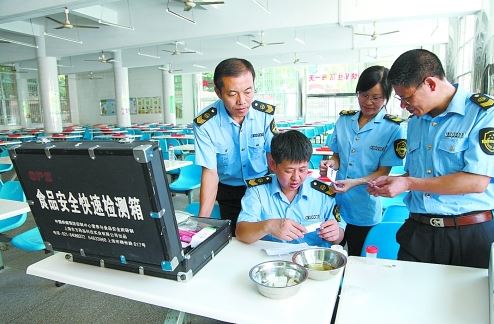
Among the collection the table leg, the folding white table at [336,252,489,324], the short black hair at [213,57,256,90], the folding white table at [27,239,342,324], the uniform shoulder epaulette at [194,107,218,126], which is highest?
the short black hair at [213,57,256,90]

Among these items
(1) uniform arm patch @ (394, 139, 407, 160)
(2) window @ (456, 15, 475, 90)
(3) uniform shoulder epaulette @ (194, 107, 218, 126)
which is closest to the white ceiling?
(2) window @ (456, 15, 475, 90)

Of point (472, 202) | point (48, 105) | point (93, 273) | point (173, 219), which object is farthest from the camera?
point (48, 105)

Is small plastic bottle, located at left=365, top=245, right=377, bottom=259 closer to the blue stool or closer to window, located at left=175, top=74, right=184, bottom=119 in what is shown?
the blue stool

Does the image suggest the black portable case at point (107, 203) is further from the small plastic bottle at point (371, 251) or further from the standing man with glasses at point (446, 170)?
the standing man with glasses at point (446, 170)

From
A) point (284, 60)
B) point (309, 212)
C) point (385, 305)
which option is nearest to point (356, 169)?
point (309, 212)

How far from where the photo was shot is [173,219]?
106cm

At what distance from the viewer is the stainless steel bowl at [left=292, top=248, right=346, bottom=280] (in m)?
1.28

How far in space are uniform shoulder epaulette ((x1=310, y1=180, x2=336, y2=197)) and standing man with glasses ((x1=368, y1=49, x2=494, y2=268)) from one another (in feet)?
0.93

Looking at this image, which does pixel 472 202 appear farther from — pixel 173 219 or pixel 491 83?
pixel 491 83

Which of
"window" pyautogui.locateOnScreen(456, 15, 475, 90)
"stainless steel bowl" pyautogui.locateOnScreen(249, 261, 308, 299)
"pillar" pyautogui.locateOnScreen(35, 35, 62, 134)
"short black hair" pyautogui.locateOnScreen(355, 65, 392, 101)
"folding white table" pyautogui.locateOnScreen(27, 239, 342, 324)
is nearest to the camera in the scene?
"folding white table" pyautogui.locateOnScreen(27, 239, 342, 324)

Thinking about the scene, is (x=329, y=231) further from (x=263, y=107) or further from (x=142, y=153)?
(x=263, y=107)

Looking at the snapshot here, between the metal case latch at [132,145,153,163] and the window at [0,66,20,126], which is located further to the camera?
the window at [0,66,20,126]

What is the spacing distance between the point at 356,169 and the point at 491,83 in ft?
13.2

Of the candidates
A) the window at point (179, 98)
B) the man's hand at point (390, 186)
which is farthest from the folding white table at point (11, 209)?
the window at point (179, 98)
